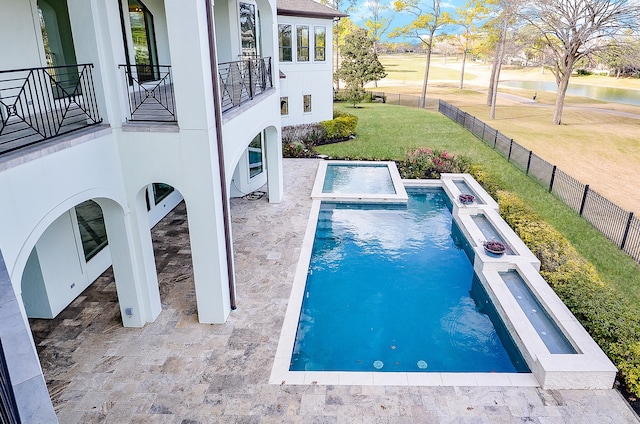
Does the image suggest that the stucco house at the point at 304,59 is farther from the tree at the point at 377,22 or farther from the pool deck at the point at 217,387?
the tree at the point at 377,22

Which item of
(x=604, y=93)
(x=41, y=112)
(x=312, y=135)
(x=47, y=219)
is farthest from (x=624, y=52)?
(x=47, y=219)

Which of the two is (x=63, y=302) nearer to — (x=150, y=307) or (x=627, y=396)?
(x=150, y=307)

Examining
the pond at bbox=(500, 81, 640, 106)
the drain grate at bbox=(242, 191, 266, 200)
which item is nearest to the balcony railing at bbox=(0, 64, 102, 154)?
the drain grate at bbox=(242, 191, 266, 200)

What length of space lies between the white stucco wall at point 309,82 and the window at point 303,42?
22 centimetres

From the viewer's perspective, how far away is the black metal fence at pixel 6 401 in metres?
2.26

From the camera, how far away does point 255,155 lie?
17.5 meters

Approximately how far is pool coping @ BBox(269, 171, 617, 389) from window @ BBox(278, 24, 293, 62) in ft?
47.7

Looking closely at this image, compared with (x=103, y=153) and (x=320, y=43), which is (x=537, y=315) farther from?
(x=320, y=43)

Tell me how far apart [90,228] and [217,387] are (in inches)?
225

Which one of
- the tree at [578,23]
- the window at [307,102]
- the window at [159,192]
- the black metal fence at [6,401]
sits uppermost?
the tree at [578,23]

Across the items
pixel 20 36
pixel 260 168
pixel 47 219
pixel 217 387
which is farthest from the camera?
pixel 260 168

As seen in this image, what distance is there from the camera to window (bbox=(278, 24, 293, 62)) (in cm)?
2253

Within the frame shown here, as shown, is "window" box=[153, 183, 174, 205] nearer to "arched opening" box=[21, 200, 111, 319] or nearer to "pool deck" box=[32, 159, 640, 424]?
"arched opening" box=[21, 200, 111, 319]

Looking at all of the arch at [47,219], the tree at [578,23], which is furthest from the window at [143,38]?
the tree at [578,23]
